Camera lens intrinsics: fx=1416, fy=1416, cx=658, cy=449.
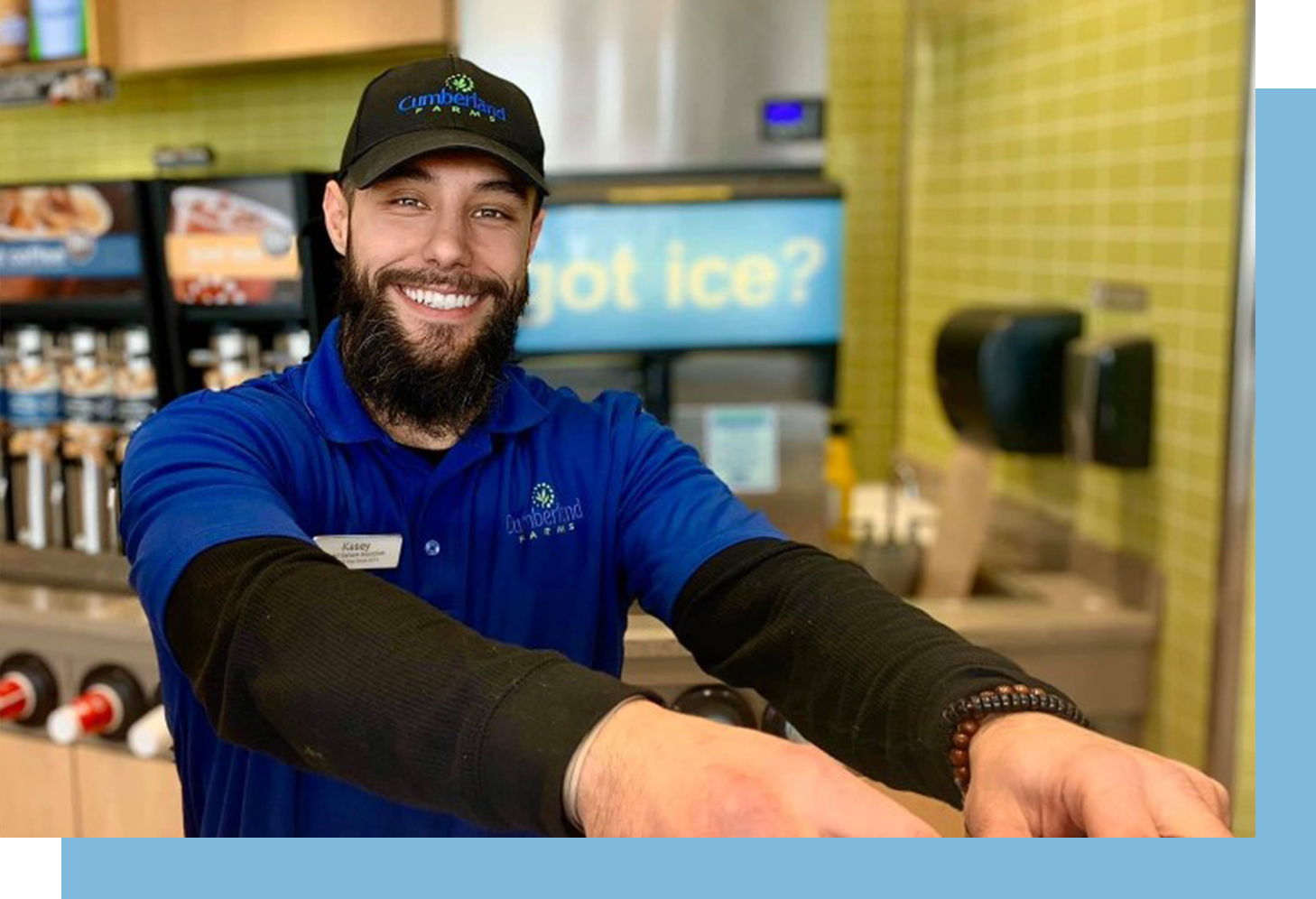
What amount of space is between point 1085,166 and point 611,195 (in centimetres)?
71

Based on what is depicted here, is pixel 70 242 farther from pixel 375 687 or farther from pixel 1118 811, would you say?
pixel 1118 811

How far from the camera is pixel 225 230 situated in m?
0.99

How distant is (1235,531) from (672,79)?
74cm

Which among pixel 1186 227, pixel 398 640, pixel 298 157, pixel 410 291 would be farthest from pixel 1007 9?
pixel 398 640

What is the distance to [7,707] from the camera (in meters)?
1.07

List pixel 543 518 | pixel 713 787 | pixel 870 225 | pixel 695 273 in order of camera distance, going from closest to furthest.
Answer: pixel 713 787
pixel 543 518
pixel 695 273
pixel 870 225

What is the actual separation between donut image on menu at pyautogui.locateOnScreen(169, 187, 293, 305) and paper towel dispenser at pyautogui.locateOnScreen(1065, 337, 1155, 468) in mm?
960

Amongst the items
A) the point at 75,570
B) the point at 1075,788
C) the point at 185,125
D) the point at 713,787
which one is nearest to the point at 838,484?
the point at 75,570

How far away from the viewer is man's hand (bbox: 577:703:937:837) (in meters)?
0.30

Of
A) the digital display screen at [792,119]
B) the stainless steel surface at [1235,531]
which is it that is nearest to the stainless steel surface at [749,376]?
the digital display screen at [792,119]

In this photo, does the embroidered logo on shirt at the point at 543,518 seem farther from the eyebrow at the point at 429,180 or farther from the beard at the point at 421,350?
the eyebrow at the point at 429,180

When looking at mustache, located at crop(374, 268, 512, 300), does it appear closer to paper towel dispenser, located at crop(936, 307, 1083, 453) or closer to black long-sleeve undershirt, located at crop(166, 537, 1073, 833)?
black long-sleeve undershirt, located at crop(166, 537, 1073, 833)

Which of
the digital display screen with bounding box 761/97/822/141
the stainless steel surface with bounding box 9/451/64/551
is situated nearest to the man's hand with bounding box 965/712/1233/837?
the stainless steel surface with bounding box 9/451/64/551

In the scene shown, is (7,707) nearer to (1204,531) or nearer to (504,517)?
(504,517)
